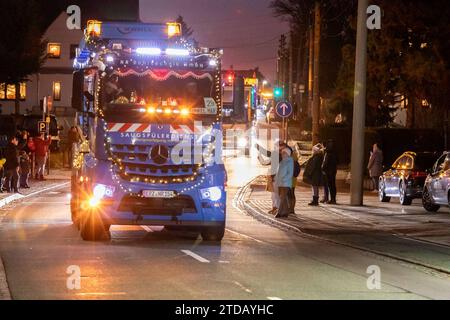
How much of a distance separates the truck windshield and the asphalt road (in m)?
2.51

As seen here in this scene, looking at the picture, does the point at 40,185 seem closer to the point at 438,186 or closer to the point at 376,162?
the point at 376,162

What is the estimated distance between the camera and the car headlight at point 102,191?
15.7m

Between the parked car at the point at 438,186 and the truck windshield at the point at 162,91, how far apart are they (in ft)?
30.3

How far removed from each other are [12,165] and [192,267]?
1577 centimetres

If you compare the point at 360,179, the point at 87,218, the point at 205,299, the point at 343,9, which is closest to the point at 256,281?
the point at 205,299

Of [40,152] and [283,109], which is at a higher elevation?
[283,109]

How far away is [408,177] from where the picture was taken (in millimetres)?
26609

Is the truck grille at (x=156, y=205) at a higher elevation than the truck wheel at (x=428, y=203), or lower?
higher

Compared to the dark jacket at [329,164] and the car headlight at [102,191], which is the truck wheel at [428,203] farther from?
the car headlight at [102,191]

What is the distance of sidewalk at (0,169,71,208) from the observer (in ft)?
85.7

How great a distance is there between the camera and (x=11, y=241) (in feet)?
52.9

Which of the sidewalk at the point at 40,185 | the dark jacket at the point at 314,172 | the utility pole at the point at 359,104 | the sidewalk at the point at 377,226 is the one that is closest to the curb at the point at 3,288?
the sidewalk at the point at 377,226

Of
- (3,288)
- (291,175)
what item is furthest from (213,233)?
(3,288)

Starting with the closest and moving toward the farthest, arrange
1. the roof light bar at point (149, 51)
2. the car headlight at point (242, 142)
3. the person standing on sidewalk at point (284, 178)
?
the roof light bar at point (149, 51) < the person standing on sidewalk at point (284, 178) < the car headlight at point (242, 142)
